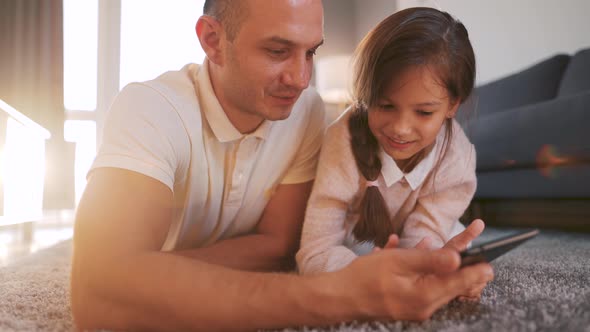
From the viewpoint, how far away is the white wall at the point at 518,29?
292 centimetres

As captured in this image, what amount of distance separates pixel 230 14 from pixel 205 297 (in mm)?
568

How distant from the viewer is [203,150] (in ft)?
2.74

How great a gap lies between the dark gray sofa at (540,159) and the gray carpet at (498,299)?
411mm

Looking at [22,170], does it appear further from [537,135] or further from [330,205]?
[537,135]

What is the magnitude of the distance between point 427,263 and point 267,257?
1.72ft

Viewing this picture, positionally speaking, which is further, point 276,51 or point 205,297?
point 276,51

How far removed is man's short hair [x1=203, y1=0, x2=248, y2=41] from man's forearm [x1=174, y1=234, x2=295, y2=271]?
0.41 m

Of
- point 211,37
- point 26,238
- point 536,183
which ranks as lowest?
point 26,238

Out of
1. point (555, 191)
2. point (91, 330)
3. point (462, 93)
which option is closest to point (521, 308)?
point (462, 93)

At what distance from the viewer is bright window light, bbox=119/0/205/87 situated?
12.0 ft

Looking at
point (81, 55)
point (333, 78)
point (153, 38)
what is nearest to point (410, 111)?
Answer: point (333, 78)

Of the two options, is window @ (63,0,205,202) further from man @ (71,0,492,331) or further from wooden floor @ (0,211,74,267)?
man @ (71,0,492,331)

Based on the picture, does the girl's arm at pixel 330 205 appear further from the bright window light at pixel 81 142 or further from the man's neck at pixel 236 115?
the bright window light at pixel 81 142

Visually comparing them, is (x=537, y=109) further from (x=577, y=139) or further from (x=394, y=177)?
(x=394, y=177)
